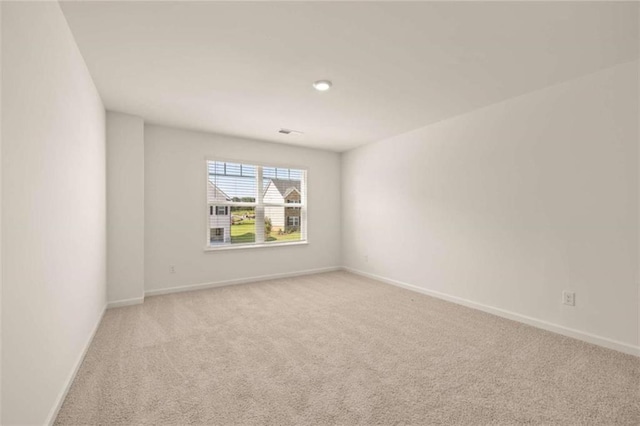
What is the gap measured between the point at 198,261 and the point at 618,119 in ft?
16.5

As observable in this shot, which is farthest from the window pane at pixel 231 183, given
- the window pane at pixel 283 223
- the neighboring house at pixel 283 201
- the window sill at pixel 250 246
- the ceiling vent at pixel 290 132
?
the ceiling vent at pixel 290 132

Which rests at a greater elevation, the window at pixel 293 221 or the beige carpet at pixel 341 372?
the window at pixel 293 221

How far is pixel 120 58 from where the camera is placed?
7.57 feet

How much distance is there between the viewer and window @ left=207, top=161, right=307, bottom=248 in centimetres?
460

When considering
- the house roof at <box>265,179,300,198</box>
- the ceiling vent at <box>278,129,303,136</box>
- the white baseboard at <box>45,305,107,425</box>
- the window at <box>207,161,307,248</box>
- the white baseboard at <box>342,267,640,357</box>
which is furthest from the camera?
the house roof at <box>265,179,300,198</box>

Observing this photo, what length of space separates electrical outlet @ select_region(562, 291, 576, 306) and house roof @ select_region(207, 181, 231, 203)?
14.6ft

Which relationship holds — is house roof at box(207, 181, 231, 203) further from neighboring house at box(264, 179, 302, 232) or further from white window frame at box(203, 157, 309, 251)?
neighboring house at box(264, 179, 302, 232)

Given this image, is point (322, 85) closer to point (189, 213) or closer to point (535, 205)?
point (535, 205)

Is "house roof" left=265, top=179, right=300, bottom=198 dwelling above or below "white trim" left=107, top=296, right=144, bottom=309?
above

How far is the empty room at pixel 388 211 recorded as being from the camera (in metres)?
1.62

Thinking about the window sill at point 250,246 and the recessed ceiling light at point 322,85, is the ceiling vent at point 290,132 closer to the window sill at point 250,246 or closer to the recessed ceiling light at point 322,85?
the recessed ceiling light at point 322,85

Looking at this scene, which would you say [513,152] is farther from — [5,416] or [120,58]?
[5,416]

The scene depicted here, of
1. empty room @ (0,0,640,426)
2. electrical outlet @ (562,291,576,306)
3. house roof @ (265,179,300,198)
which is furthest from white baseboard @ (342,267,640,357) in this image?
house roof @ (265,179,300,198)

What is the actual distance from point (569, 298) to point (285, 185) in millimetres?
4191
